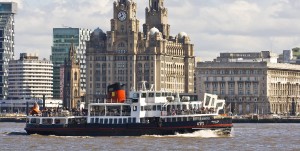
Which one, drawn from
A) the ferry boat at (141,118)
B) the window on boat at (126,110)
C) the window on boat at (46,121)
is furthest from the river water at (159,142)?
the window on boat at (126,110)

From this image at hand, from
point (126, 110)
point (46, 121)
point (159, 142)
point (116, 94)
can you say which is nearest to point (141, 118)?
point (126, 110)

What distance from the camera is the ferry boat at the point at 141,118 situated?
137 metres

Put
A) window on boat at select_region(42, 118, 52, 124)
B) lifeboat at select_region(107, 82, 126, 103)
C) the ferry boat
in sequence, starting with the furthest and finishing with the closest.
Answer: lifeboat at select_region(107, 82, 126, 103), window on boat at select_region(42, 118, 52, 124), the ferry boat

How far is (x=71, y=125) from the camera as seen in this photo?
468ft

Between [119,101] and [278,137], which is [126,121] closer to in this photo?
[119,101]

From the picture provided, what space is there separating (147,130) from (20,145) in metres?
18.6

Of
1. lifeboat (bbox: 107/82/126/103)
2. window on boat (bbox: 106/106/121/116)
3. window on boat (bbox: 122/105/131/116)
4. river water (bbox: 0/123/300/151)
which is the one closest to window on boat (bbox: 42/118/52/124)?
river water (bbox: 0/123/300/151)

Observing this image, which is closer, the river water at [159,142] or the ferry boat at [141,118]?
the river water at [159,142]

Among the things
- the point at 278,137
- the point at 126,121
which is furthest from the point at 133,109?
the point at 278,137

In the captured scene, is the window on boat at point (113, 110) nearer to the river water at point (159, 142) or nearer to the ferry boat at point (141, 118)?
the ferry boat at point (141, 118)

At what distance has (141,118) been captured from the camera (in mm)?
139000

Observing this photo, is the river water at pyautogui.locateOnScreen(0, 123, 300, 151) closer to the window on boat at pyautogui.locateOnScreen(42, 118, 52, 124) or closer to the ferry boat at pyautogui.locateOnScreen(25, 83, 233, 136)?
the ferry boat at pyautogui.locateOnScreen(25, 83, 233, 136)

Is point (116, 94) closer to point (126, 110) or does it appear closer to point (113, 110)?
point (113, 110)

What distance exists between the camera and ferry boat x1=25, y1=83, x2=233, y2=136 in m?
137
